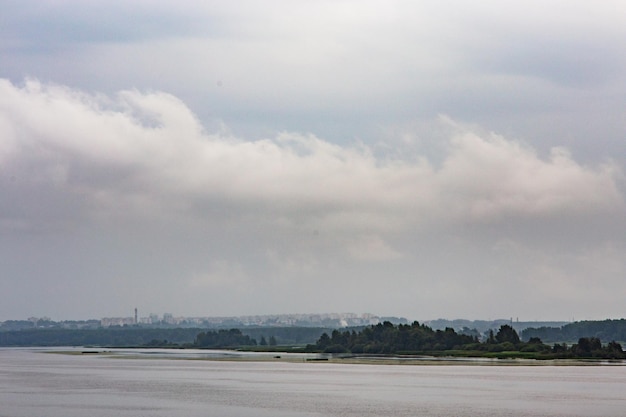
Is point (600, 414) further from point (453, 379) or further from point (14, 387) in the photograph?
point (14, 387)

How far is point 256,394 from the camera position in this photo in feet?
250

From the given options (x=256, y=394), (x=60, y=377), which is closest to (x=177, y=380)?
(x=60, y=377)

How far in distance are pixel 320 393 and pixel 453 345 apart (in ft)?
300

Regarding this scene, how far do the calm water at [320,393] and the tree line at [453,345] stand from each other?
29883 millimetres

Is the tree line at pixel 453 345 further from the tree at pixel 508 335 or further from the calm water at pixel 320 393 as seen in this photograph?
the calm water at pixel 320 393

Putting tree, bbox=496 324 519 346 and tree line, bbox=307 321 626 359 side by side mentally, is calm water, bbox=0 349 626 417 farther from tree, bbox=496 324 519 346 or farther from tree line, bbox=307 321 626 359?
tree, bbox=496 324 519 346

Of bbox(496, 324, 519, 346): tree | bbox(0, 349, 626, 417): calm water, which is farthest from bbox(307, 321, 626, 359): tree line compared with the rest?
bbox(0, 349, 626, 417): calm water

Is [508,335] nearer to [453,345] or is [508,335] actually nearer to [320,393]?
[453,345]

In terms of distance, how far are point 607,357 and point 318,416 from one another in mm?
86476

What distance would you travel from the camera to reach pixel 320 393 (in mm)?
76750

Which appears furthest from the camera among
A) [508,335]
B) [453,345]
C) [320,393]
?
[453,345]

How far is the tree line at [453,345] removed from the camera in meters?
141

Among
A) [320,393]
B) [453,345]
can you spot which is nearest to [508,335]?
[453,345]

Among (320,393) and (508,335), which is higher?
(508,335)
